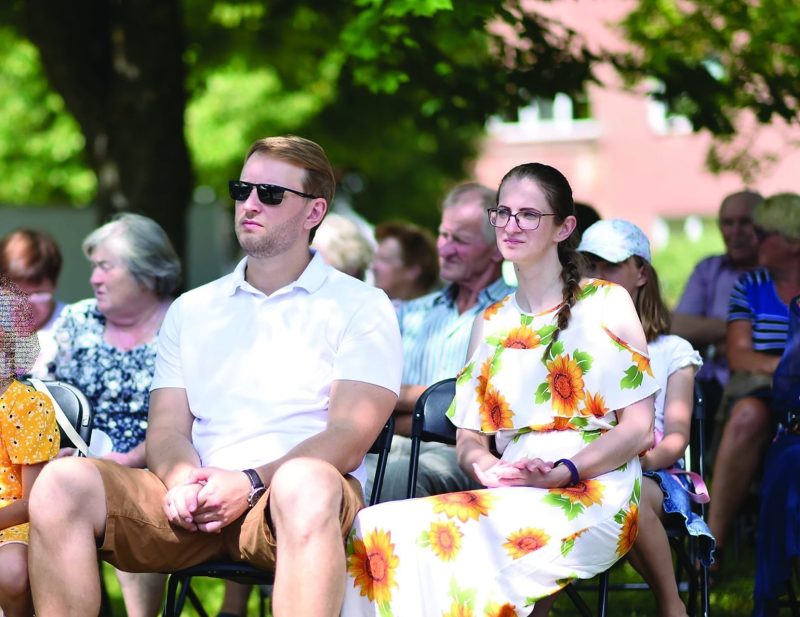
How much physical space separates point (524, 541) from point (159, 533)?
3.90 ft

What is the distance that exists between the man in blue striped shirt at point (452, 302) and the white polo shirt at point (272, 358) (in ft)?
3.37

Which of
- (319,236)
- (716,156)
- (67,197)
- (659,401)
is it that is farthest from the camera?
(67,197)

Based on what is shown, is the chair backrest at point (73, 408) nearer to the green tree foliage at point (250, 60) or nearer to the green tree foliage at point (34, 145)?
the green tree foliage at point (250, 60)

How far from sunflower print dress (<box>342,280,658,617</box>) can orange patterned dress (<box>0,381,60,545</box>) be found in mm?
1124

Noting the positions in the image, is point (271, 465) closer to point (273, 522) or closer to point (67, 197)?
point (273, 522)

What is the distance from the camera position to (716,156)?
29.8ft

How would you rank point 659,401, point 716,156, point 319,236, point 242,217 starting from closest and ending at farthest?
point 242,217 → point 659,401 → point 319,236 → point 716,156

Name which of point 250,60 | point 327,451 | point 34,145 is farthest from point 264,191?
point 34,145

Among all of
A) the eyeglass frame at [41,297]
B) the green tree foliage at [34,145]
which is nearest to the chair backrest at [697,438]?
the eyeglass frame at [41,297]

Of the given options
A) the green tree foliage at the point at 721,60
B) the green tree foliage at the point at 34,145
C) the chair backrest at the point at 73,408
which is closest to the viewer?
the chair backrest at the point at 73,408

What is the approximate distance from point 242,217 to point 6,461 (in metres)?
1.18

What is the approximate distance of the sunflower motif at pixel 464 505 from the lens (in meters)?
4.18

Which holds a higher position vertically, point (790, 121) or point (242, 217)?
point (790, 121)

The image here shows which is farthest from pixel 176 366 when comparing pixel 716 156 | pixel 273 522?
pixel 716 156
